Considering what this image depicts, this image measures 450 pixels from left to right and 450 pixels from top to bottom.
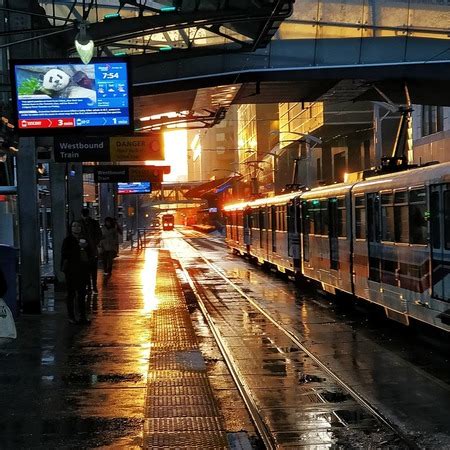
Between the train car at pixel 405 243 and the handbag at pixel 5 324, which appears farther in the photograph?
the train car at pixel 405 243

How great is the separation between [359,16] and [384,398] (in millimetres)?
16127

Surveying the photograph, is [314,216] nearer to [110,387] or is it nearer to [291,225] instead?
[291,225]

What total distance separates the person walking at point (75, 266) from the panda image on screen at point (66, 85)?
233 centimetres

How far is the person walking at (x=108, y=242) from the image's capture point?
26875 mm

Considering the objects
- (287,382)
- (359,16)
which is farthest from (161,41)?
(287,382)

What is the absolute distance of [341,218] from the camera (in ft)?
59.3

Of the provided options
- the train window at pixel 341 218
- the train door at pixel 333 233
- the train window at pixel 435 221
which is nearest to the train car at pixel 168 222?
the train door at pixel 333 233

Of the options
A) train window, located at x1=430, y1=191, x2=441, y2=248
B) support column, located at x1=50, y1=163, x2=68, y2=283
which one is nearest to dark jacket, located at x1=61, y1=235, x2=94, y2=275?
train window, located at x1=430, y1=191, x2=441, y2=248

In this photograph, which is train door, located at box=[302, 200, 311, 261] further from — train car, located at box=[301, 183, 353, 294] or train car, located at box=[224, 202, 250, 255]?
train car, located at box=[224, 202, 250, 255]

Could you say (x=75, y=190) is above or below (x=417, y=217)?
above

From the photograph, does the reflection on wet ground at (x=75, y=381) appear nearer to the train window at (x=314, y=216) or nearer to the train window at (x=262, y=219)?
the train window at (x=314, y=216)

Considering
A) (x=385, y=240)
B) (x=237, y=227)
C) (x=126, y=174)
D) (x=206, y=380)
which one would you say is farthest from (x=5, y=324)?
(x=237, y=227)

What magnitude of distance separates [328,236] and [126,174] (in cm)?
1181

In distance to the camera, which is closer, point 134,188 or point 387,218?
point 387,218
